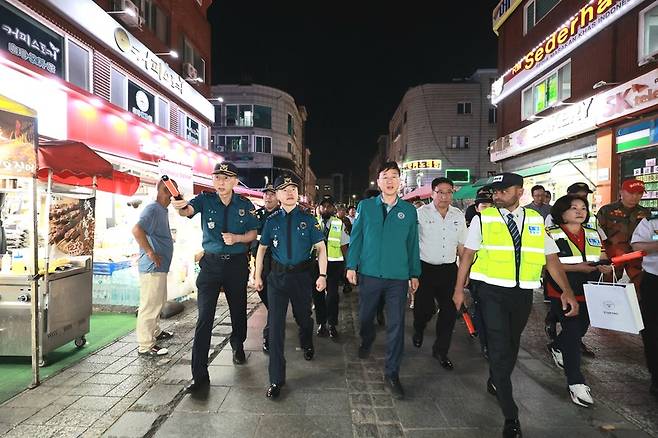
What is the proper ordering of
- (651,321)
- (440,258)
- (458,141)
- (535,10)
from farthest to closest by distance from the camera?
(458,141) < (535,10) < (440,258) < (651,321)

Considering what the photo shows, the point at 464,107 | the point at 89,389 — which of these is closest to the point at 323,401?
the point at 89,389

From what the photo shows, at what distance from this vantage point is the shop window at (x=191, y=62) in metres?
16.1

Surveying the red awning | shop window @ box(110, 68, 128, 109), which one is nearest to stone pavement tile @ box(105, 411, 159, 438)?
the red awning

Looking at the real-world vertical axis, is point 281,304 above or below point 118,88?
below

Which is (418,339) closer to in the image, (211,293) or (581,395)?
(581,395)

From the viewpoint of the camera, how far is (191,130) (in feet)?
56.9

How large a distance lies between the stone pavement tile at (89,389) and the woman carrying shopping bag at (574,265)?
14.7 ft

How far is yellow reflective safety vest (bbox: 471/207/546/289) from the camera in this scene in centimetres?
322

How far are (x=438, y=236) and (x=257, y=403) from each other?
2780mm

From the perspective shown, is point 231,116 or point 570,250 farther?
point 231,116

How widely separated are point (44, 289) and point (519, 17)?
19.1 m

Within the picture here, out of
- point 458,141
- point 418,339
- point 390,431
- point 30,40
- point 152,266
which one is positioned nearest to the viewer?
point 390,431

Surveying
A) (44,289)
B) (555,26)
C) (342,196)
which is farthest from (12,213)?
(342,196)

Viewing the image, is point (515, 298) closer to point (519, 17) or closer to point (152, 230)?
point (152, 230)
